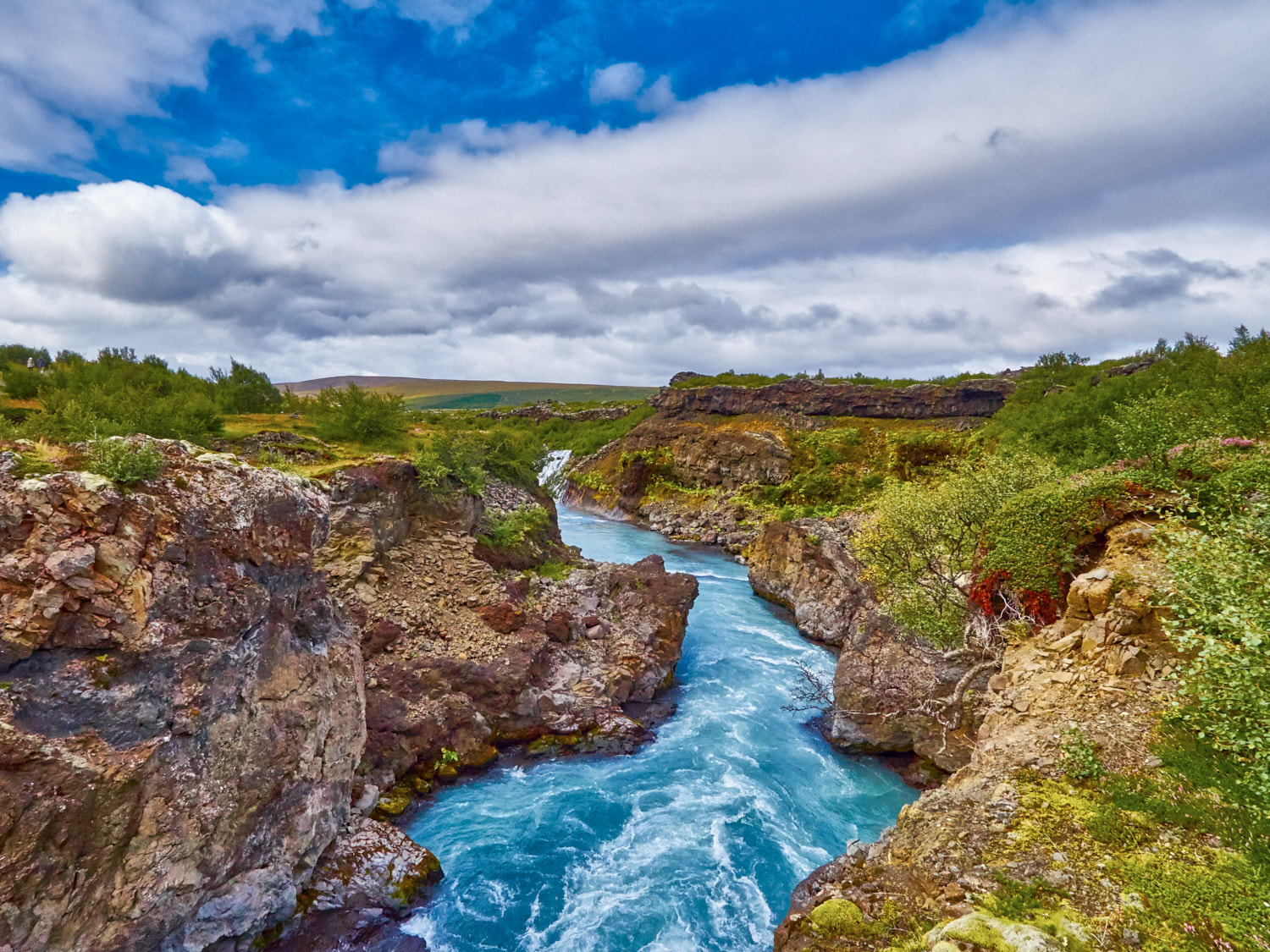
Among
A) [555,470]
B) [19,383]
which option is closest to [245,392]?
[19,383]

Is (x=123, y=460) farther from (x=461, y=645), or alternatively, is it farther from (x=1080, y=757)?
(x=1080, y=757)

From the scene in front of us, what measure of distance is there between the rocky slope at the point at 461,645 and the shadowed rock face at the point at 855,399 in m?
54.8

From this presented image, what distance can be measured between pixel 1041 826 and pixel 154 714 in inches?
554

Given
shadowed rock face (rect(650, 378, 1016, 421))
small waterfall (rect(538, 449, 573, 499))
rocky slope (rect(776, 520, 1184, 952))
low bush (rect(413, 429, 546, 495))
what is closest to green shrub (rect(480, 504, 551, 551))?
low bush (rect(413, 429, 546, 495))

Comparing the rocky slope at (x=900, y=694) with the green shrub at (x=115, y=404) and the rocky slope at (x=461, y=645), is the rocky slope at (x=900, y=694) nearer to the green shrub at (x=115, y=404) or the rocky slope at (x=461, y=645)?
the rocky slope at (x=461, y=645)

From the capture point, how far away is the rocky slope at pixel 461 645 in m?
16.2

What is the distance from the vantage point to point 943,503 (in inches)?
655

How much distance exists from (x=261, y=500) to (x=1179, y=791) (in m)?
16.3

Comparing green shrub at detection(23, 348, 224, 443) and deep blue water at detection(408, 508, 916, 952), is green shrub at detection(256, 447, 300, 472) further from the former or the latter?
deep blue water at detection(408, 508, 916, 952)

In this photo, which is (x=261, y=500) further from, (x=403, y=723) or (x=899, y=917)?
(x=899, y=917)

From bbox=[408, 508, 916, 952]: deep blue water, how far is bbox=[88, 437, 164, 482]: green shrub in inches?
416

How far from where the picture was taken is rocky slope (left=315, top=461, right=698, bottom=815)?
16.2 meters

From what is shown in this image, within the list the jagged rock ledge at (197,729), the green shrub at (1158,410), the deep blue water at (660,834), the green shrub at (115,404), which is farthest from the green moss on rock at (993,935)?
the green shrub at (115,404)

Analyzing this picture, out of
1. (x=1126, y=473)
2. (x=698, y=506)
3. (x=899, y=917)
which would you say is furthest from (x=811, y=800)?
(x=698, y=506)
